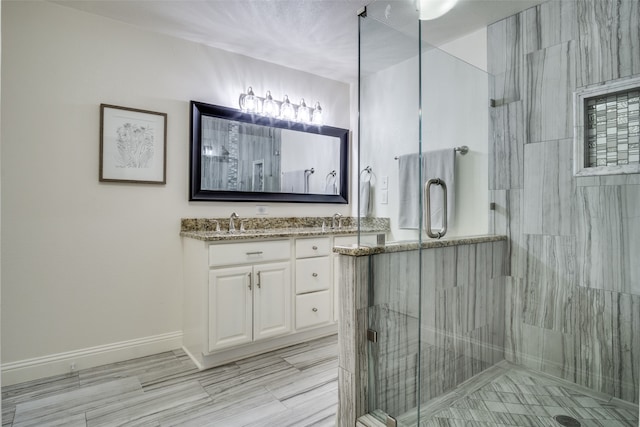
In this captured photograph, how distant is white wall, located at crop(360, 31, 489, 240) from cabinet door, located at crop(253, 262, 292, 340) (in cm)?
104

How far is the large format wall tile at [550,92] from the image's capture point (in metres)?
2.07

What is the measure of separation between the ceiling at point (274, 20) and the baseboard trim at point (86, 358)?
2284 mm

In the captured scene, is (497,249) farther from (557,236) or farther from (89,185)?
(89,185)

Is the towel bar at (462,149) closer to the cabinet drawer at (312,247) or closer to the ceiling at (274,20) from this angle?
the ceiling at (274,20)

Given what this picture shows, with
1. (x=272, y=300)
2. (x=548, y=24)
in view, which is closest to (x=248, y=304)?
(x=272, y=300)

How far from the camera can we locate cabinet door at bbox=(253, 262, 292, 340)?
2.51m

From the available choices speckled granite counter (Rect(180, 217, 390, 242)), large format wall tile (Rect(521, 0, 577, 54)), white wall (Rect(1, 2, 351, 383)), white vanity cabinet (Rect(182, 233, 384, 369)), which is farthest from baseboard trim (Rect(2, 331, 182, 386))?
large format wall tile (Rect(521, 0, 577, 54))

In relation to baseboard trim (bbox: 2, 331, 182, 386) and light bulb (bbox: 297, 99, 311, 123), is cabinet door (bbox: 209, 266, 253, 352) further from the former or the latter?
light bulb (bbox: 297, 99, 311, 123)

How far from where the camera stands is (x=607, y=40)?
1.93m

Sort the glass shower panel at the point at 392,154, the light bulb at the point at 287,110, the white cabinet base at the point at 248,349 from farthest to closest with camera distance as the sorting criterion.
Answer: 1. the light bulb at the point at 287,110
2. the white cabinet base at the point at 248,349
3. the glass shower panel at the point at 392,154

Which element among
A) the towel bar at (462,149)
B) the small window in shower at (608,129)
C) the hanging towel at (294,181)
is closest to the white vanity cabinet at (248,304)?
the hanging towel at (294,181)

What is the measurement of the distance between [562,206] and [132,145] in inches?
113

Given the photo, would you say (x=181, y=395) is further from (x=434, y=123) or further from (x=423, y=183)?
(x=434, y=123)

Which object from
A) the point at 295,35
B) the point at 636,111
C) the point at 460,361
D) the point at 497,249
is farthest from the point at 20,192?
the point at 636,111
